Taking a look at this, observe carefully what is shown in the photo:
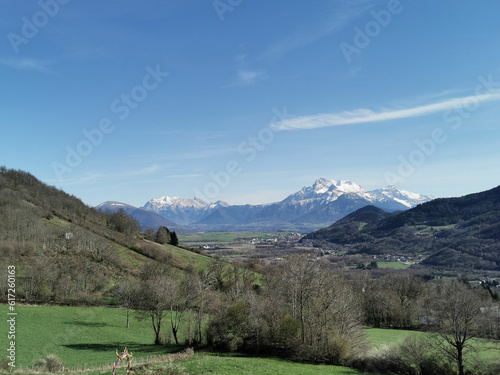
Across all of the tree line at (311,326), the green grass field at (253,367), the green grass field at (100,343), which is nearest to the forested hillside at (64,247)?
the green grass field at (100,343)

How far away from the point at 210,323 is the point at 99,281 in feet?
147

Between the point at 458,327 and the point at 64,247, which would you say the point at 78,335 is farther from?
the point at 64,247

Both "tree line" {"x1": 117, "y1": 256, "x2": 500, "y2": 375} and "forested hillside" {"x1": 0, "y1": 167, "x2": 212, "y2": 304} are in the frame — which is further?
"forested hillside" {"x1": 0, "y1": 167, "x2": 212, "y2": 304}

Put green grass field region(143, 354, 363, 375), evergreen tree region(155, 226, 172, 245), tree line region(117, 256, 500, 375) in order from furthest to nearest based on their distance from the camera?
evergreen tree region(155, 226, 172, 245), tree line region(117, 256, 500, 375), green grass field region(143, 354, 363, 375)

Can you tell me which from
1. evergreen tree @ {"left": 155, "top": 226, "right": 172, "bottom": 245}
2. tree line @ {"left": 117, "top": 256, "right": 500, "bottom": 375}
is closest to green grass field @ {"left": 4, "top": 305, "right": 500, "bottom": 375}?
tree line @ {"left": 117, "top": 256, "right": 500, "bottom": 375}

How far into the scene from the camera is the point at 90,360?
3506 centimetres

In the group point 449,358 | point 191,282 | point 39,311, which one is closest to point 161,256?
point 39,311

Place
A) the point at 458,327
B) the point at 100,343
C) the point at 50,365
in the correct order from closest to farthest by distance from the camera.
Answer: the point at 50,365, the point at 458,327, the point at 100,343

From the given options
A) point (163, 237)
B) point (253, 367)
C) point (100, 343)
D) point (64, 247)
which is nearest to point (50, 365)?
point (253, 367)

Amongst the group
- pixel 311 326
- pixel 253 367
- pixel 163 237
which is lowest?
pixel 253 367

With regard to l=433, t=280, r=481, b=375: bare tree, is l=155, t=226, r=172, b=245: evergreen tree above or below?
above

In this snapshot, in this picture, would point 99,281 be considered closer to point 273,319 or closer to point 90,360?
point 90,360

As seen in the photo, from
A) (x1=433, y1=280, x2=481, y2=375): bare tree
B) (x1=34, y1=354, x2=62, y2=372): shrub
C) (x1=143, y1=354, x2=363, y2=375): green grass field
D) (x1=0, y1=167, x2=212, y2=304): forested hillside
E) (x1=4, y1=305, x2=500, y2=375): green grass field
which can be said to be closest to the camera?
(x1=34, y1=354, x2=62, y2=372): shrub

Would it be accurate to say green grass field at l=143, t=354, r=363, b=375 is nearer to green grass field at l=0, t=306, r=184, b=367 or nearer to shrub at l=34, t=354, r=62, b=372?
shrub at l=34, t=354, r=62, b=372
